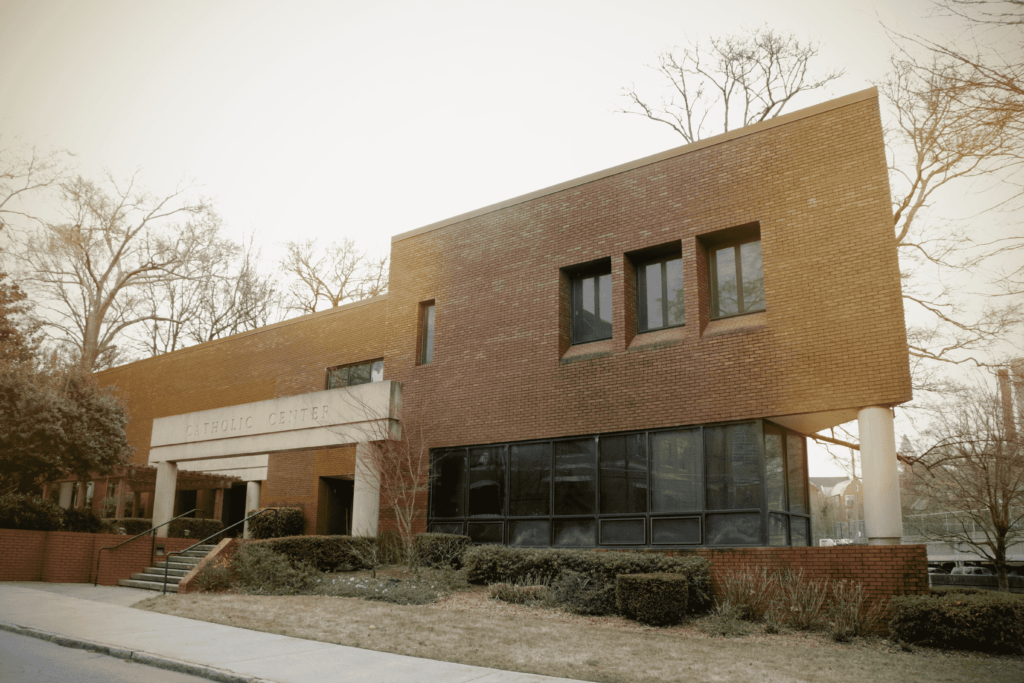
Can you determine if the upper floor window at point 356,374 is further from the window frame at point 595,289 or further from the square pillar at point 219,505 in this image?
the square pillar at point 219,505

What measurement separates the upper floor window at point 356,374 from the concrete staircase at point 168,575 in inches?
295

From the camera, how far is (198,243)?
118 ft

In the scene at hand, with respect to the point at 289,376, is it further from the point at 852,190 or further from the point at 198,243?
the point at 852,190

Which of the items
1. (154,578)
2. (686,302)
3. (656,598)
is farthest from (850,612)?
(154,578)

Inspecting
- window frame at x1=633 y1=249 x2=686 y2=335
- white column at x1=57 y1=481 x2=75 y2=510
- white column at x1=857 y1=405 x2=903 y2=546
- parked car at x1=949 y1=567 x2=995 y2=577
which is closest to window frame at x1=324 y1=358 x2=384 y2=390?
window frame at x1=633 y1=249 x2=686 y2=335

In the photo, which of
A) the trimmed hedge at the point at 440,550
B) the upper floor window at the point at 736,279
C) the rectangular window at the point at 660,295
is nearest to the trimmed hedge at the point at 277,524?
the trimmed hedge at the point at 440,550

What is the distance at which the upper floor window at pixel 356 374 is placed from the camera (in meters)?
23.6

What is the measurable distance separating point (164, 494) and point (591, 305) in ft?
51.2

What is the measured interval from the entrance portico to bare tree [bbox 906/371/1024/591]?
47.1 ft

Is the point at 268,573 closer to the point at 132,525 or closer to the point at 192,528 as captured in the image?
the point at 192,528

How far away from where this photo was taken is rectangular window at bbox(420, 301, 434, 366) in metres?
20.0

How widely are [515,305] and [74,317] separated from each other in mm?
27710

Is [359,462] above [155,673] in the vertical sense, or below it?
above

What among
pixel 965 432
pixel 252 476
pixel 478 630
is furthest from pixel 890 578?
pixel 252 476
